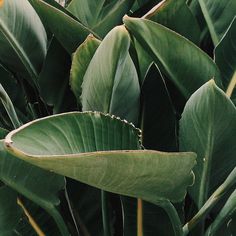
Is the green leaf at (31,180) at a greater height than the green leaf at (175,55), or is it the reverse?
the green leaf at (175,55)

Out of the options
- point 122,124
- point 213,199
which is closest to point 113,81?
point 122,124

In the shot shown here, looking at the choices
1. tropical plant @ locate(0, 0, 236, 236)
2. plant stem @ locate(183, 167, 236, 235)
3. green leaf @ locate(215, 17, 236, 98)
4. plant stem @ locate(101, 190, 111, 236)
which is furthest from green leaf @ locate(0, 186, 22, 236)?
green leaf @ locate(215, 17, 236, 98)

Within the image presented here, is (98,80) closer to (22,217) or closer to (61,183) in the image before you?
(61,183)

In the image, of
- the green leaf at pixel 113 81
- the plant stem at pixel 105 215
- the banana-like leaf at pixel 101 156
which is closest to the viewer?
the banana-like leaf at pixel 101 156

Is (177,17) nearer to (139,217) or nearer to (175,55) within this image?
(175,55)

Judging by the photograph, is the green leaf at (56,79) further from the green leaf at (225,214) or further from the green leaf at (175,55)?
the green leaf at (225,214)

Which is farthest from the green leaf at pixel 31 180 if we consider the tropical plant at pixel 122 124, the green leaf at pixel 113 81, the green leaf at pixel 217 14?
the green leaf at pixel 217 14
